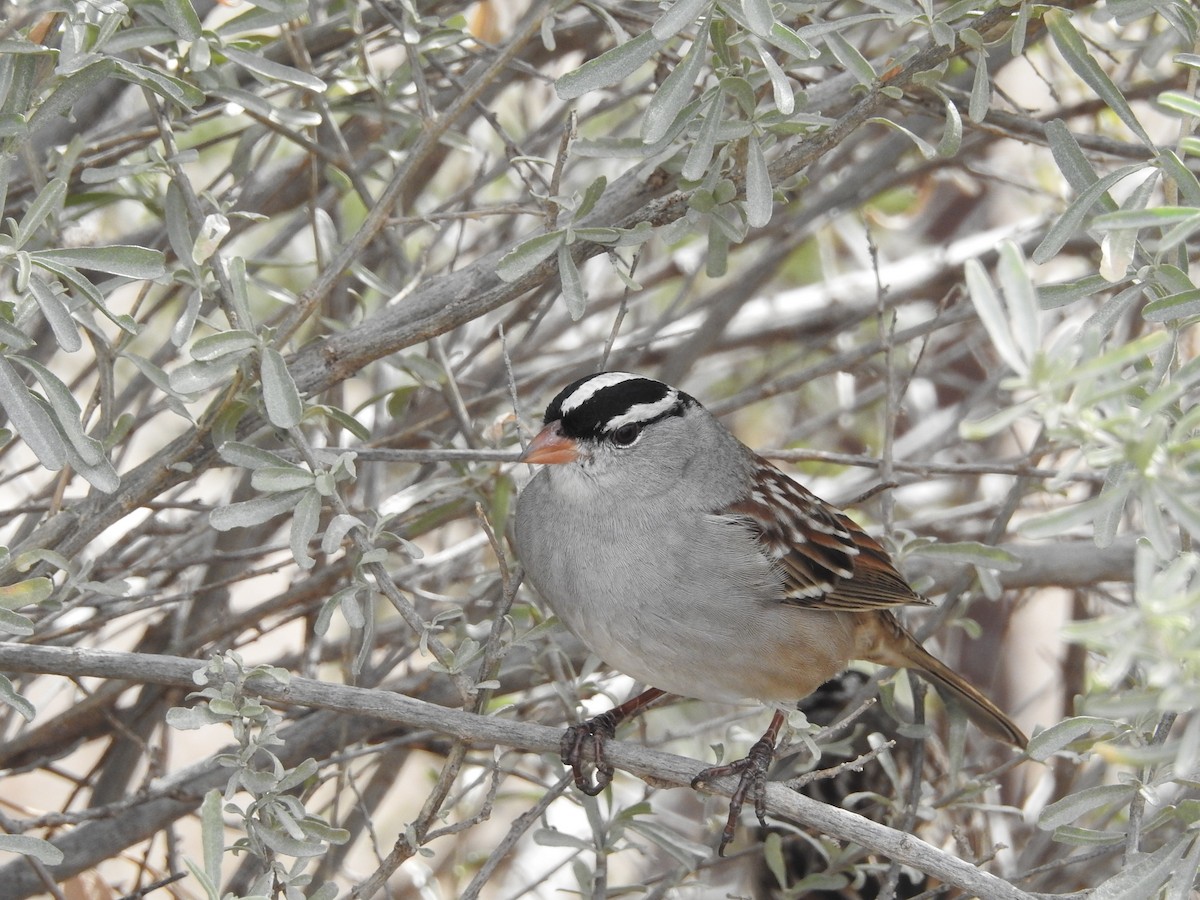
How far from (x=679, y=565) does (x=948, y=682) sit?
1084 millimetres

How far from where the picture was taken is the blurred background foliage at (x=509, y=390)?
213 cm

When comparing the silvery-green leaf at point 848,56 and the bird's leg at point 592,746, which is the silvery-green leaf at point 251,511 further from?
the silvery-green leaf at point 848,56

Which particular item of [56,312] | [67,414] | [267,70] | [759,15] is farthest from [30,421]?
[759,15]

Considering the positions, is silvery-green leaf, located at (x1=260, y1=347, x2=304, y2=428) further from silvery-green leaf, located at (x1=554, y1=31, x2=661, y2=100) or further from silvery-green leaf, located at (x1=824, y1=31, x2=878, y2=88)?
silvery-green leaf, located at (x1=824, y1=31, x2=878, y2=88)

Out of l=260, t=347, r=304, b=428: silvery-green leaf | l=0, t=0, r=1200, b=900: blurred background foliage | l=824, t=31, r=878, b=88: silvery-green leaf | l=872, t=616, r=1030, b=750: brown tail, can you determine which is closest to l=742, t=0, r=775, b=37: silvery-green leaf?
l=0, t=0, r=1200, b=900: blurred background foliage

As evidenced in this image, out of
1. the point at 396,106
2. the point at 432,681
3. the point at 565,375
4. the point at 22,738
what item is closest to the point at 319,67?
the point at 396,106

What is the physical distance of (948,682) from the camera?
11.6ft

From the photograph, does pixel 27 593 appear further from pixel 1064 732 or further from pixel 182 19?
pixel 1064 732

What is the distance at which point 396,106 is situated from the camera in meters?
3.30

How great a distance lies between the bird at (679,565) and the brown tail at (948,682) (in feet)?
0.54

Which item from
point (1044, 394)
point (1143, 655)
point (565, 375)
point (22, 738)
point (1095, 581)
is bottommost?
point (1095, 581)

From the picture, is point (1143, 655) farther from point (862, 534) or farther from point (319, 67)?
point (319, 67)

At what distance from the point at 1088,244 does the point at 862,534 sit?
5.83 ft

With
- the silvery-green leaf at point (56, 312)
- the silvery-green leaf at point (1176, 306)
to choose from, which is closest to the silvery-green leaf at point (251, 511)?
the silvery-green leaf at point (56, 312)
